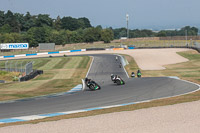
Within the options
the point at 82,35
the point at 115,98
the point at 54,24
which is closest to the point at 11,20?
the point at 54,24

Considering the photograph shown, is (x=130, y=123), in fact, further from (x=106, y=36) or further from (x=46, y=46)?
(x=106, y=36)

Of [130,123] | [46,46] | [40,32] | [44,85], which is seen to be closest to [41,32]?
[40,32]

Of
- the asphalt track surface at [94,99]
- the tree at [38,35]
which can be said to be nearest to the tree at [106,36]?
the tree at [38,35]

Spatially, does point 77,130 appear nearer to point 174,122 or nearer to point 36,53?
point 174,122

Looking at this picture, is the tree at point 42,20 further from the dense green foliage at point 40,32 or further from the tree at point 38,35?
the tree at point 38,35

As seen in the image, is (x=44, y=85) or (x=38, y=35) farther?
(x=38, y=35)

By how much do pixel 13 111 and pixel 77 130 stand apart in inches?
225

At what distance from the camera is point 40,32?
412 ft

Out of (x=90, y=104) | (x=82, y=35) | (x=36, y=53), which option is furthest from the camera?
(x=82, y=35)

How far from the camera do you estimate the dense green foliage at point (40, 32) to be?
120594mm

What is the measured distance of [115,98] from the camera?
18594 mm

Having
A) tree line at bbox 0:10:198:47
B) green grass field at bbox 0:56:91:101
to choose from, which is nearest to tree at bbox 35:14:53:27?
tree line at bbox 0:10:198:47

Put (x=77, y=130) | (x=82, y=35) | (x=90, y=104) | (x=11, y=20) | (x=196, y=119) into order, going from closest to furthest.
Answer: (x=77, y=130) < (x=196, y=119) < (x=90, y=104) < (x=82, y=35) < (x=11, y=20)

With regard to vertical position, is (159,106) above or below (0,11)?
below
